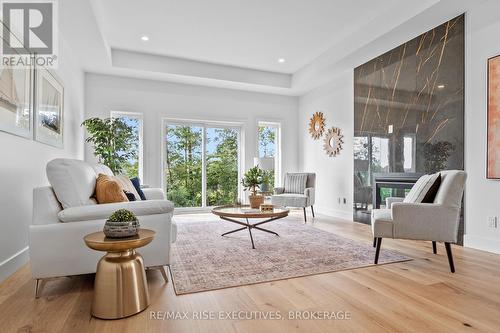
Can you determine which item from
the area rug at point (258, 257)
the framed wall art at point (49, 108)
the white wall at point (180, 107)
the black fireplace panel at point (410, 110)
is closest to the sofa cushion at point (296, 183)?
Result: the black fireplace panel at point (410, 110)

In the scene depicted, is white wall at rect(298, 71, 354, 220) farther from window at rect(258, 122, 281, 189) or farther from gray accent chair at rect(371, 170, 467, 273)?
gray accent chair at rect(371, 170, 467, 273)

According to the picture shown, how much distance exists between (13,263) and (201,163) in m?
3.82

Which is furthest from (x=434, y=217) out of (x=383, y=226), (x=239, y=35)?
(x=239, y=35)

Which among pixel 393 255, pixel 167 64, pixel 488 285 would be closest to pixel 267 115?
pixel 167 64

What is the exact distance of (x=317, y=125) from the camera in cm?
607

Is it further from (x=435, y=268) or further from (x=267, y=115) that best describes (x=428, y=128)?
(x=267, y=115)

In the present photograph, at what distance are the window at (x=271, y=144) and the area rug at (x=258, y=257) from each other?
2.75 metres

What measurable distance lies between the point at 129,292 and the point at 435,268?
2.45 metres

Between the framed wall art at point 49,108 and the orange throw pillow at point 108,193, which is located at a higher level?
the framed wall art at point 49,108

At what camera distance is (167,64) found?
5.14 m

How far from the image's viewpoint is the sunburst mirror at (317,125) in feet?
19.4

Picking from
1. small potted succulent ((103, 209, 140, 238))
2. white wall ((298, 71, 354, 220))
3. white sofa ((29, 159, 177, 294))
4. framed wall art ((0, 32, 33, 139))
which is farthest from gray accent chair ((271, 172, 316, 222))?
framed wall art ((0, 32, 33, 139))

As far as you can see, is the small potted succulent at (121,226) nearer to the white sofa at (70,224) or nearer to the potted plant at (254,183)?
the white sofa at (70,224)

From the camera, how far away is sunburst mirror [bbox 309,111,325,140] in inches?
233
